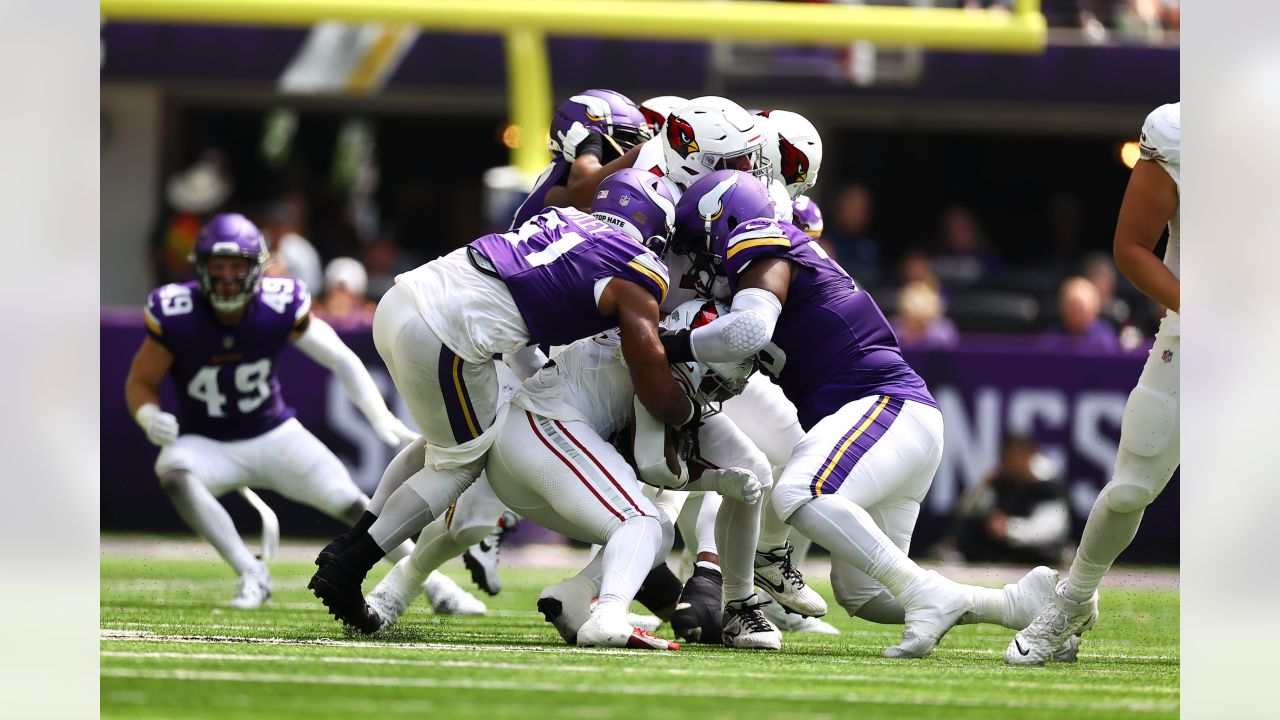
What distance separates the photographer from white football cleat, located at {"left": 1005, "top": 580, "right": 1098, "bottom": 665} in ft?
15.0

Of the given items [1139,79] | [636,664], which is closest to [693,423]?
[636,664]

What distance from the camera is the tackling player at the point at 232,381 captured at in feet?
21.0

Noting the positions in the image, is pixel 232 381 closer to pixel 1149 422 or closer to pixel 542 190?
pixel 542 190

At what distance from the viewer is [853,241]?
11.9 metres

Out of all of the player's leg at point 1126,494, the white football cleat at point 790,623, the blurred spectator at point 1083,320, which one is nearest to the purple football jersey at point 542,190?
the white football cleat at point 790,623

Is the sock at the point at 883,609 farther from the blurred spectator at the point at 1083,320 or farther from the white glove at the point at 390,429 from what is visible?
the blurred spectator at the point at 1083,320

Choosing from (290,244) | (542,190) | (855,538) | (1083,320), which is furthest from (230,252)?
(1083,320)

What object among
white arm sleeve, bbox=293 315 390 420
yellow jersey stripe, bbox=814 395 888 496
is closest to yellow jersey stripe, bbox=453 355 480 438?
yellow jersey stripe, bbox=814 395 888 496

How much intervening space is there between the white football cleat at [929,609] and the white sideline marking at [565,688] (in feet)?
2.72

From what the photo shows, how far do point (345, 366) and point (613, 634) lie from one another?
7.41ft
